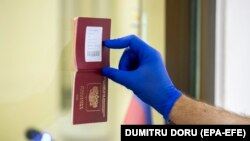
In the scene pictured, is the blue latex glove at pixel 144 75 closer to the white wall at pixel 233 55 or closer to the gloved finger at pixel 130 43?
the gloved finger at pixel 130 43

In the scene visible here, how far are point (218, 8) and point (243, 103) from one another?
0.48 m

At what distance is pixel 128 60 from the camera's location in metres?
0.97

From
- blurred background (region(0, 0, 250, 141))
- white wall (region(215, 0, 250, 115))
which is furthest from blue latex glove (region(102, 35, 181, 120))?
white wall (region(215, 0, 250, 115))

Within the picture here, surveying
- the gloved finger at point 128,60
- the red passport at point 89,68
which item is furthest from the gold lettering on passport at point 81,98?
the gloved finger at point 128,60

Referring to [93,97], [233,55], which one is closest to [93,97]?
[93,97]

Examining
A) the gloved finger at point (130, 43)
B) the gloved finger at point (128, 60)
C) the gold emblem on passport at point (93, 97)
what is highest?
the gloved finger at point (130, 43)

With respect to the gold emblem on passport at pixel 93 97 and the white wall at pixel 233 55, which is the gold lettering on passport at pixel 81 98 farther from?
the white wall at pixel 233 55

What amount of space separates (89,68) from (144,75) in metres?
0.16

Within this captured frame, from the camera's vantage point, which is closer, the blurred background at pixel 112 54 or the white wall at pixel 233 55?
the blurred background at pixel 112 54

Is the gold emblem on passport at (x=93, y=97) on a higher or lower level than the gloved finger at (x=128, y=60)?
lower

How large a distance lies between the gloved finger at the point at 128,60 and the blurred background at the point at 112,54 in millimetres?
134

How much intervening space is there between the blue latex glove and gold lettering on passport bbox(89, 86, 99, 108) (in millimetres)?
54

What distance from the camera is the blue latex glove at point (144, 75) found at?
92 centimetres

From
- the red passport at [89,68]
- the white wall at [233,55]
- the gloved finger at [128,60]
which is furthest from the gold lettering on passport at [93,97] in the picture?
the white wall at [233,55]
